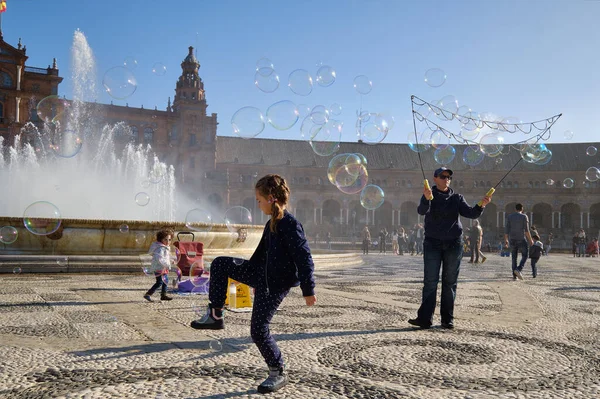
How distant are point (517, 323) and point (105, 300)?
16.3 ft

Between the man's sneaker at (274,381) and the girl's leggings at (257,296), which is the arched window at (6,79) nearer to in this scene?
the girl's leggings at (257,296)

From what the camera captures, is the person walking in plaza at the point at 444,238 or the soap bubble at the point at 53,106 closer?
the person walking in plaza at the point at 444,238

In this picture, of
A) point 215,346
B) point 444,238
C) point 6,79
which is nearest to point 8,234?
point 215,346

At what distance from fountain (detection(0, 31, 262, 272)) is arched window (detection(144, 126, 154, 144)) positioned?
1.26 m

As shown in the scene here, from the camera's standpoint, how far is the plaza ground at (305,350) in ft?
10.9

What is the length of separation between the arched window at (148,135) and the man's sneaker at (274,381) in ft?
207

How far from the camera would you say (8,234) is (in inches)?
426

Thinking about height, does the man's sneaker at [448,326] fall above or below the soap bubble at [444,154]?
below

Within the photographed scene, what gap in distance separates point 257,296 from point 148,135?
63.4m

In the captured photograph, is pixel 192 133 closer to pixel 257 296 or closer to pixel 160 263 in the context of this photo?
pixel 160 263

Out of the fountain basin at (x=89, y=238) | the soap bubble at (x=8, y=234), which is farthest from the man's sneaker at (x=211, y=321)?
the soap bubble at (x=8, y=234)

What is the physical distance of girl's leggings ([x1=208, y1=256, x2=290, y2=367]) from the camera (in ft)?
10.9

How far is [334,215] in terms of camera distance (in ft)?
238

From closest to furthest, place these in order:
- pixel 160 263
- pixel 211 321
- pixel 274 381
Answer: pixel 274 381 < pixel 211 321 < pixel 160 263
